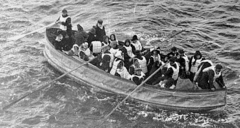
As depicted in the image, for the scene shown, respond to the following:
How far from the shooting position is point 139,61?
15.5m

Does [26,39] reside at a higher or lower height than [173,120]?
higher

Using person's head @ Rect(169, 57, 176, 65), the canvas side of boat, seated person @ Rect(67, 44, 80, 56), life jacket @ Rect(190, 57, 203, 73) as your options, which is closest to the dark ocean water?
the canvas side of boat

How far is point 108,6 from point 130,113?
15.3 m

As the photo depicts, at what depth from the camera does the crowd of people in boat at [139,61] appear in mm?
14531

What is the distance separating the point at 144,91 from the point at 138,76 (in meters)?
0.72

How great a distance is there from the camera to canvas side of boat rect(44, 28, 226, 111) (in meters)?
14.1

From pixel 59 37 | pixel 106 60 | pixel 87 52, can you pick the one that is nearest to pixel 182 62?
pixel 106 60

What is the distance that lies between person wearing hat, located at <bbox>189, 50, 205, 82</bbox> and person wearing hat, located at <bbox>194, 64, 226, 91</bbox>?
75 centimetres

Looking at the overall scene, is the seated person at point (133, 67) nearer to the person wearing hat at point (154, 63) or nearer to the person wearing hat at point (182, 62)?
the person wearing hat at point (154, 63)

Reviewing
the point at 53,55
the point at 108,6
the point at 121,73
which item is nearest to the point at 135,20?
the point at 108,6

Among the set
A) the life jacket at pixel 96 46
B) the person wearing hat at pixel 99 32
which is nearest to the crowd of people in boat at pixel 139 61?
the life jacket at pixel 96 46

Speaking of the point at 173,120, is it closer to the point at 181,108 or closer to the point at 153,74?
the point at 181,108

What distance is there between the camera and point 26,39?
76.4 feet

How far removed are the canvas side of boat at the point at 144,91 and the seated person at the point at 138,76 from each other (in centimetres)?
20
